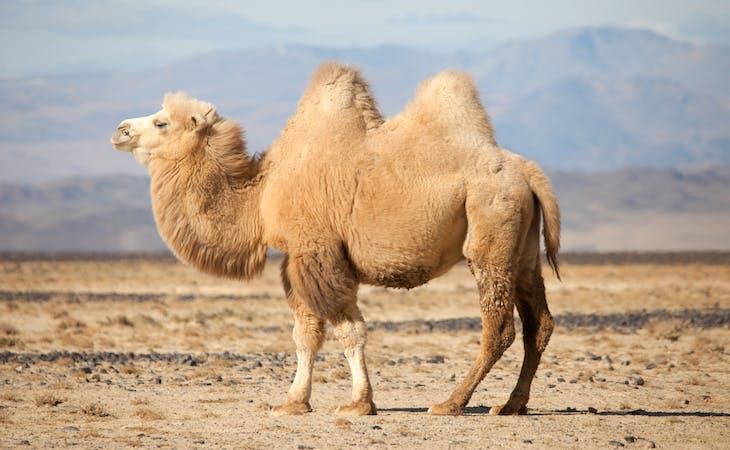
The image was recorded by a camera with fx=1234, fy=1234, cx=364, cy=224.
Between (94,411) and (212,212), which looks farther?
(212,212)

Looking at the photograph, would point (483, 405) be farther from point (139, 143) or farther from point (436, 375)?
point (139, 143)

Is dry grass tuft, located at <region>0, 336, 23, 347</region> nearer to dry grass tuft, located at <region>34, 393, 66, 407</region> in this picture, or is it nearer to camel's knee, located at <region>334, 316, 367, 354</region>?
dry grass tuft, located at <region>34, 393, 66, 407</region>

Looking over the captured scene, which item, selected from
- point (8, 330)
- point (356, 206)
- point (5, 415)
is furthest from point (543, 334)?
point (8, 330)

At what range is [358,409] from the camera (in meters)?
10.3

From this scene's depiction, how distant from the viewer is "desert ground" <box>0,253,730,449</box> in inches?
368

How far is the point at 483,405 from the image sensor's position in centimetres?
1135

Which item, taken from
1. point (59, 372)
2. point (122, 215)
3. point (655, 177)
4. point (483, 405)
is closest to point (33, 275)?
point (59, 372)

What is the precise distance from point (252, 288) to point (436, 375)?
24.2 metres

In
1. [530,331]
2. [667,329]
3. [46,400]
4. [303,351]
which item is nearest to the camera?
[303,351]

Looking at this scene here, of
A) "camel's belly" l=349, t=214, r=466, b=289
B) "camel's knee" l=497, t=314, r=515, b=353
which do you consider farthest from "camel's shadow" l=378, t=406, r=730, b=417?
"camel's belly" l=349, t=214, r=466, b=289

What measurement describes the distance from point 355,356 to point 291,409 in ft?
2.28

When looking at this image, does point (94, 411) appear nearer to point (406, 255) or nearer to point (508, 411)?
point (406, 255)

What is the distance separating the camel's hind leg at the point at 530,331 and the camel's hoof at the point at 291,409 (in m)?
1.59

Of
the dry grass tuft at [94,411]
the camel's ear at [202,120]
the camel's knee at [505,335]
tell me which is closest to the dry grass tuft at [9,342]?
the dry grass tuft at [94,411]
